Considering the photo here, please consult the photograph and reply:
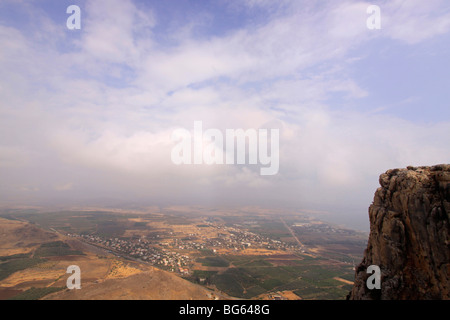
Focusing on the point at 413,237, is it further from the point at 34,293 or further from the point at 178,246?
the point at 178,246

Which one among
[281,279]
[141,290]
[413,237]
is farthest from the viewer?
[281,279]

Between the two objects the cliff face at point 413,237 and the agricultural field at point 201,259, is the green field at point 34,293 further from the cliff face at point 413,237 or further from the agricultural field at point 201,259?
the cliff face at point 413,237

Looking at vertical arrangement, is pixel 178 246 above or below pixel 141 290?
below

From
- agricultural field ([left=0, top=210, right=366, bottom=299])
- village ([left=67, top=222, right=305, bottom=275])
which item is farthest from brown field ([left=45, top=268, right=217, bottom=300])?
village ([left=67, top=222, right=305, bottom=275])

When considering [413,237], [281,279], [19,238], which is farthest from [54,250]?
[413,237]

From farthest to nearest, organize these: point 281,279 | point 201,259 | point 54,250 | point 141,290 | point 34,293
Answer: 1. point 201,259
2. point 54,250
3. point 281,279
4. point 34,293
5. point 141,290

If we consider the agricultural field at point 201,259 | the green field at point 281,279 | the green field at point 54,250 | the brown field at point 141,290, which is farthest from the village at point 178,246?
the brown field at point 141,290
